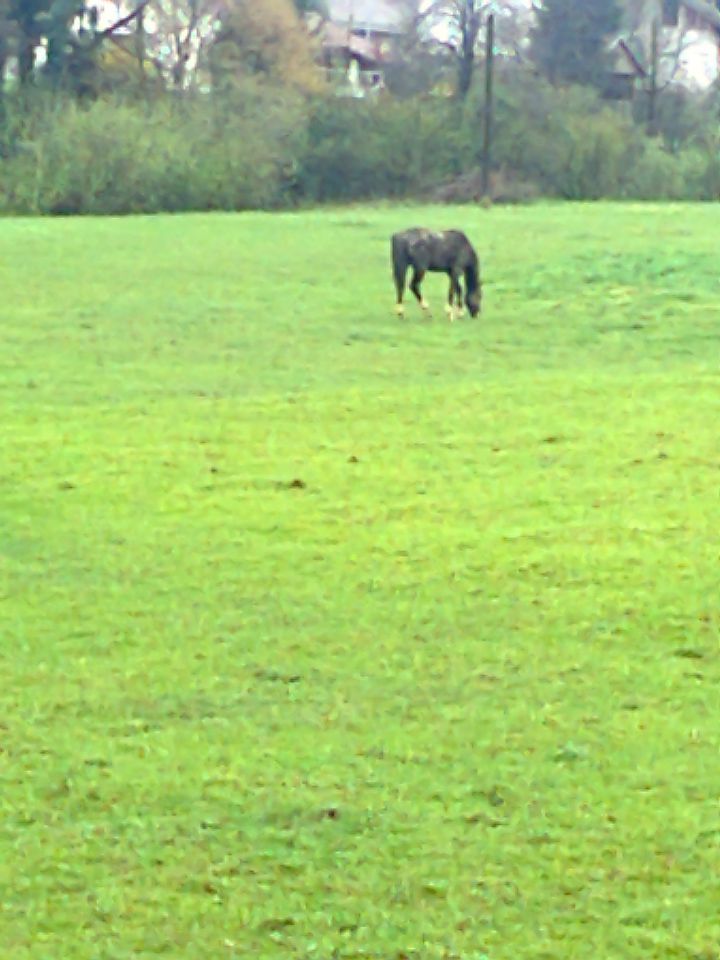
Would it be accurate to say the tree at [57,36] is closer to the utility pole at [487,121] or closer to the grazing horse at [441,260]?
the utility pole at [487,121]

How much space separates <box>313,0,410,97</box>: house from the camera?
58.6m

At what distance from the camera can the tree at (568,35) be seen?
60.7 m

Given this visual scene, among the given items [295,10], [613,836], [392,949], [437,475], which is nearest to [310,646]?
[613,836]

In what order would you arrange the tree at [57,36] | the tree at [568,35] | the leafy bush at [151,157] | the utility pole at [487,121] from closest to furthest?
the leafy bush at [151,157]
the utility pole at [487,121]
the tree at [57,36]
the tree at [568,35]

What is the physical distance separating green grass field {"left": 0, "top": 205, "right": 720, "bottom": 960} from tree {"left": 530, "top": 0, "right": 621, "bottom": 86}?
48.3 metres

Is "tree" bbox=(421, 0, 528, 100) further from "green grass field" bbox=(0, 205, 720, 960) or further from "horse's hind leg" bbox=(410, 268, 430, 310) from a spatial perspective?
"green grass field" bbox=(0, 205, 720, 960)

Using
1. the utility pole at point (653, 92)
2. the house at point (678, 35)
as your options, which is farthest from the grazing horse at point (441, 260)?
the house at point (678, 35)

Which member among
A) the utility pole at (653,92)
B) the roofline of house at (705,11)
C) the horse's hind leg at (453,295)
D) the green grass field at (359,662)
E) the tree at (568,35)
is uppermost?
the roofline of house at (705,11)

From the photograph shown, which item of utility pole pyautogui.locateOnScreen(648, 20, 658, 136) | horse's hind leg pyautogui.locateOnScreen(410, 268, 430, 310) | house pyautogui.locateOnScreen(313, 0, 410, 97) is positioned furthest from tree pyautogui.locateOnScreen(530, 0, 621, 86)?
horse's hind leg pyautogui.locateOnScreen(410, 268, 430, 310)

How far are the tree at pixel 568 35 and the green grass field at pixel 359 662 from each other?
48.3 metres

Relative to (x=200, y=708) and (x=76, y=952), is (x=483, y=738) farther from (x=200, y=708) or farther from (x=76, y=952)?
(x=76, y=952)

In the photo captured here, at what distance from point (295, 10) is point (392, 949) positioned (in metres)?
55.6

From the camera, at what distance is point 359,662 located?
6055 millimetres

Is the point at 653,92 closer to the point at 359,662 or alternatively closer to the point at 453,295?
Answer: the point at 453,295
